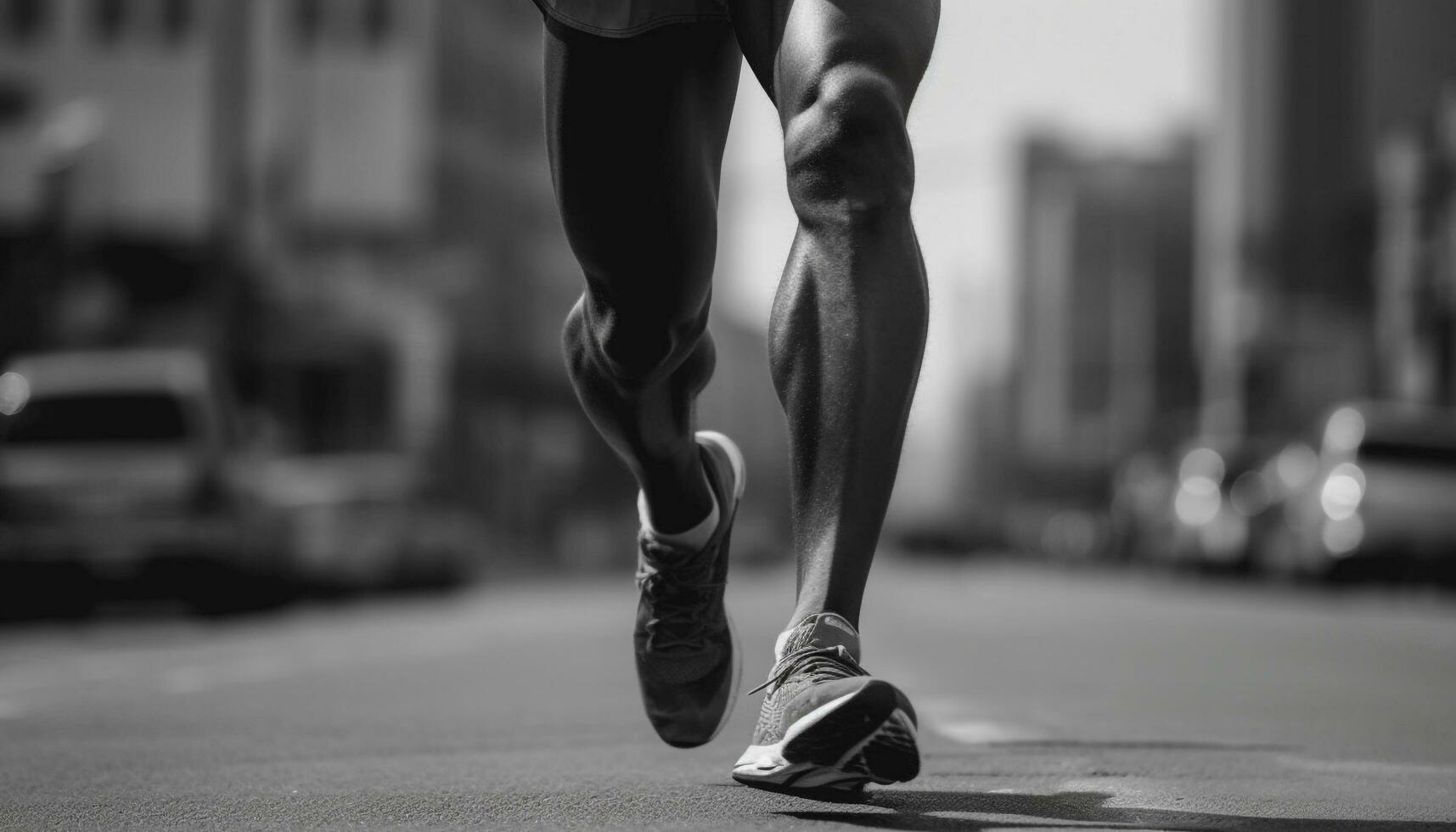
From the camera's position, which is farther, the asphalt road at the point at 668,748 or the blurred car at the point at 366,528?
the blurred car at the point at 366,528

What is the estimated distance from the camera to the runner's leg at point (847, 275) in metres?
3.49

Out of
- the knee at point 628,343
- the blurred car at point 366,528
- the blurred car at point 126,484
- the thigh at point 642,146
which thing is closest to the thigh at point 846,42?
the thigh at point 642,146

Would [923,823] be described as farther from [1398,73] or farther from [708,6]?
[1398,73]

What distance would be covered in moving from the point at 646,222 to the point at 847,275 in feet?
2.22

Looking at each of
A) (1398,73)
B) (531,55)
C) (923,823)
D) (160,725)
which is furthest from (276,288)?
(1398,73)

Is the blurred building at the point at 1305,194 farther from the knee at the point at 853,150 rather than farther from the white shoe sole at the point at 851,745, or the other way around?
the white shoe sole at the point at 851,745

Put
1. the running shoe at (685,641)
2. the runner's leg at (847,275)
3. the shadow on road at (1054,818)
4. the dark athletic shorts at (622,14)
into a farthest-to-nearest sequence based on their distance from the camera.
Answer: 1. the running shoe at (685,641)
2. the dark athletic shorts at (622,14)
3. the runner's leg at (847,275)
4. the shadow on road at (1054,818)

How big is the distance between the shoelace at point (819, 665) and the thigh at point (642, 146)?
1053 millimetres

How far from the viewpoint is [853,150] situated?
3584mm

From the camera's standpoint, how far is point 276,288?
47.6 meters

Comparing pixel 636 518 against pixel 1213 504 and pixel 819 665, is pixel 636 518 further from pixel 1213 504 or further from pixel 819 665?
pixel 819 665

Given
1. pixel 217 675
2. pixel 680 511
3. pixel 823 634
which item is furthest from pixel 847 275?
pixel 217 675

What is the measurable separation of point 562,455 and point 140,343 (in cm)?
2340

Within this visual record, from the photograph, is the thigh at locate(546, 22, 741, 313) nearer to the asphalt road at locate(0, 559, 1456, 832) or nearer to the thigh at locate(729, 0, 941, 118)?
the thigh at locate(729, 0, 941, 118)
